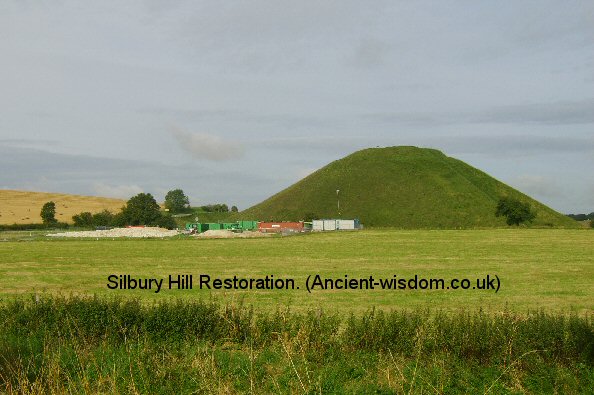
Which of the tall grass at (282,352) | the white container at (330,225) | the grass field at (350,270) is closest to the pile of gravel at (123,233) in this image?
the white container at (330,225)

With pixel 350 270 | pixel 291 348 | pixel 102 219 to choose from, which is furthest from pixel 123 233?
pixel 291 348

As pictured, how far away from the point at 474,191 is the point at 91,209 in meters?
105

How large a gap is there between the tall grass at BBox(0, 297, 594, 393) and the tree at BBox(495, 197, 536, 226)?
126m

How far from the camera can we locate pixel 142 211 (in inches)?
5133

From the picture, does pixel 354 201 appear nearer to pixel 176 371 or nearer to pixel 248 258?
pixel 248 258

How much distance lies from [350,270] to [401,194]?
→ 118 metres

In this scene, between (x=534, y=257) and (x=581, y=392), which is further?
(x=534, y=257)

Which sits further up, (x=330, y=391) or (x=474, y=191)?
(x=474, y=191)

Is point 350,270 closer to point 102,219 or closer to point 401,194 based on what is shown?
point 102,219

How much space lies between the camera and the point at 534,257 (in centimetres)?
4881

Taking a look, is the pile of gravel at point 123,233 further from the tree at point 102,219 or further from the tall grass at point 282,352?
the tall grass at point 282,352

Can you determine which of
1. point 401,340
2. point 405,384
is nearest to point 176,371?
point 405,384

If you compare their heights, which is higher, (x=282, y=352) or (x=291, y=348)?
(x=291, y=348)

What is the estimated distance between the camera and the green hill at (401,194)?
13962 centimetres
